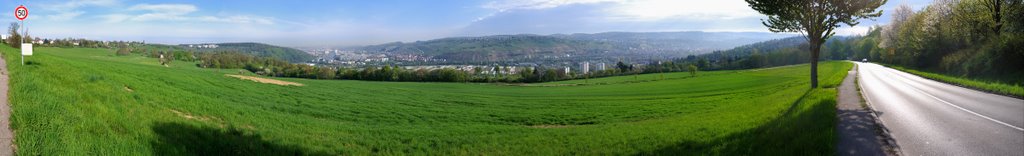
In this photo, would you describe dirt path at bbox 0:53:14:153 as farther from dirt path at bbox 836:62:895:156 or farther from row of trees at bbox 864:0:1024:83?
row of trees at bbox 864:0:1024:83

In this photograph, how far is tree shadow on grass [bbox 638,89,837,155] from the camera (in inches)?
316

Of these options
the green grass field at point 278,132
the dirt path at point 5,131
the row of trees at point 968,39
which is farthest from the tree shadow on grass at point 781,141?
the row of trees at point 968,39

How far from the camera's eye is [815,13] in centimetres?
2103

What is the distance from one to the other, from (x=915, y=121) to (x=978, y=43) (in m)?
33.2

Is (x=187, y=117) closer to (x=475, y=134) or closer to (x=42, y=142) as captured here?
(x=42, y=142)

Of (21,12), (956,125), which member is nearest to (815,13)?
(956,125)

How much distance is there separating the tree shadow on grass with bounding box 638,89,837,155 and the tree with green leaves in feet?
30.6

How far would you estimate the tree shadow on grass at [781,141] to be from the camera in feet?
26.3

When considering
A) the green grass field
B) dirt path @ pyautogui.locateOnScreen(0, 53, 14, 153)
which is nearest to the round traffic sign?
the green grass field

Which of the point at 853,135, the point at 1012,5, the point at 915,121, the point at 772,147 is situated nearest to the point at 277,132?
the point at 772,147

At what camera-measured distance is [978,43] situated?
34156mm

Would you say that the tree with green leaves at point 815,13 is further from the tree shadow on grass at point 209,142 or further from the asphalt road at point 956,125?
the tree shadow on grass at point 209,142

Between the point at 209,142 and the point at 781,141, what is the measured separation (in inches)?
456

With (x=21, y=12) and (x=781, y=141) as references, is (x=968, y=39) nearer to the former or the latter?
(x=781, y=141)
